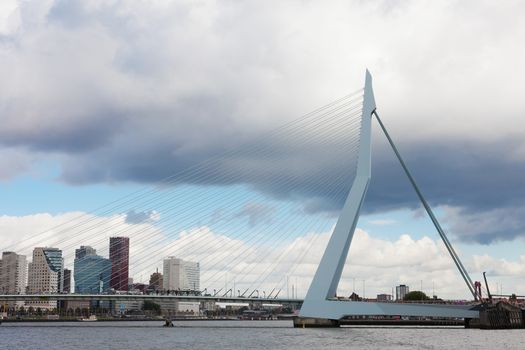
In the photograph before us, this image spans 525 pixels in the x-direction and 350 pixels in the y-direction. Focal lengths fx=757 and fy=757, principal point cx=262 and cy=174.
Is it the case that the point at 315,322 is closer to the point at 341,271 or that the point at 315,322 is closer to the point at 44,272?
the point at 341,271

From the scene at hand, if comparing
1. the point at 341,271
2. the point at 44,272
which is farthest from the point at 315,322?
the point at 44,272

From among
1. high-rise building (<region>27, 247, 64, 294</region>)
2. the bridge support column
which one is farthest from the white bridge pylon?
high-rise building (<region>27, 247, 64, 294</region>)

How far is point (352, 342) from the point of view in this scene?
144 ft

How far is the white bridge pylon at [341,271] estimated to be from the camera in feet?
173

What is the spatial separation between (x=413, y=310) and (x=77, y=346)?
24.9 meters

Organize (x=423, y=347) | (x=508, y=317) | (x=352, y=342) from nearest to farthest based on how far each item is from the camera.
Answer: (x=423, y=347) → (x=352, y=342) → (x=508, y=317)

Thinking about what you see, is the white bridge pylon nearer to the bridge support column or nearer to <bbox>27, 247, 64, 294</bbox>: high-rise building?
the bridge support column

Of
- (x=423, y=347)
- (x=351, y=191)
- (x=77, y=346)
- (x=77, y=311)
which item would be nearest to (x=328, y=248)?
(x=351, y=191)

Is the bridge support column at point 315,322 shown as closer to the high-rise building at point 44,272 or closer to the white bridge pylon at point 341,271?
the white bridge pylon at point 341,271

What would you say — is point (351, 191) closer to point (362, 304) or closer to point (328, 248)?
point (328, 248)

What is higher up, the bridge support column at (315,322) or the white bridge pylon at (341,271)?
the white bridge pylon at (341,271)

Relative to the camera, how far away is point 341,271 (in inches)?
2114

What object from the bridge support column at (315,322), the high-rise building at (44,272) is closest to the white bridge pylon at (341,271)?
the bridge support column at (315,322)

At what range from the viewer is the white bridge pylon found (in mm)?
52812
